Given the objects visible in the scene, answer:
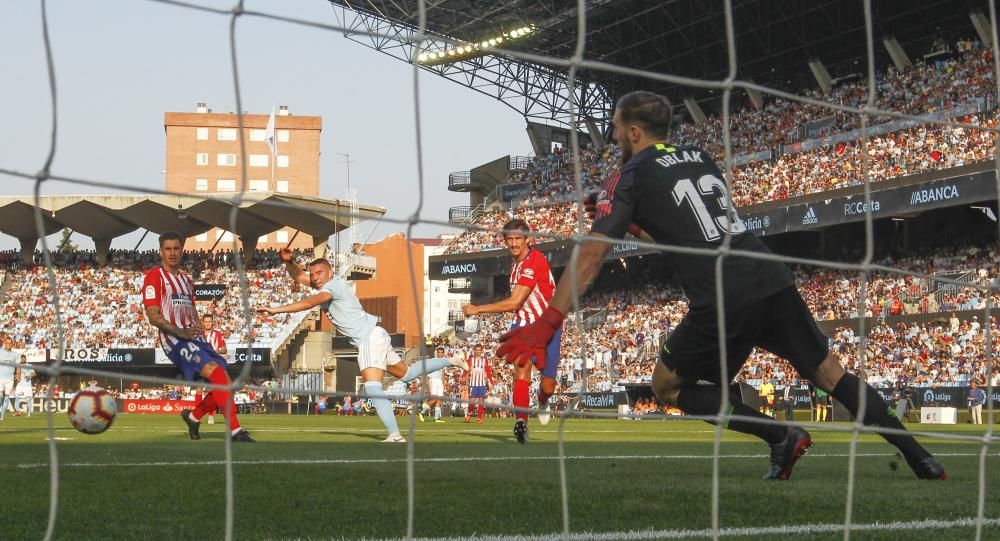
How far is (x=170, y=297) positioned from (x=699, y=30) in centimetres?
3004

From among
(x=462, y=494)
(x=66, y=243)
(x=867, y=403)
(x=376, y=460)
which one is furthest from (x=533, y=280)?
(x=66, y=243)

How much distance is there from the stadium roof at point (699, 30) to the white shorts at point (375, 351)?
23553 mm

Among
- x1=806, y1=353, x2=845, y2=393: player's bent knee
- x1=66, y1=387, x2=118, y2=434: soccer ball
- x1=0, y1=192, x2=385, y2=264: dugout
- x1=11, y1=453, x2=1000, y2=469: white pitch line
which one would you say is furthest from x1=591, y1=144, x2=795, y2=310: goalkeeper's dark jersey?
x1=0, y1=192, x2=385, y2=264: dugout

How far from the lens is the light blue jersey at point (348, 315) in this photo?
10.2m

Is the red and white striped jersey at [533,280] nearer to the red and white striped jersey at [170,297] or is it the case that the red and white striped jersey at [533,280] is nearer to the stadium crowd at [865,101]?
the red and white striped jersey at [170,297]

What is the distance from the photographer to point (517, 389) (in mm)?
9953

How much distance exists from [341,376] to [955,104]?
26.7 metres

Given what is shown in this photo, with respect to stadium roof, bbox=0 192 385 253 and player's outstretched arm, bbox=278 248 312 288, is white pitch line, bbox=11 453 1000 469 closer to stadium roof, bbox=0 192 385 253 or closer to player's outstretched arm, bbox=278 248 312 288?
player's outstretched arm, bbox=278 248 312 288

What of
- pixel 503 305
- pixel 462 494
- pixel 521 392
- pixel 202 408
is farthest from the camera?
pixel 202 408

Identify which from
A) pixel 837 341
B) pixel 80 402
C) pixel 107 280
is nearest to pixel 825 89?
pixel 837 341

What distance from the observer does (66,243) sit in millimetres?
43000

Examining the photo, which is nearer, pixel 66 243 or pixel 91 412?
pixel 91 412

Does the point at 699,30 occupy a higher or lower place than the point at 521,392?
higher

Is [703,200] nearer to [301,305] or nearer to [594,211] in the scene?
[594,211]
